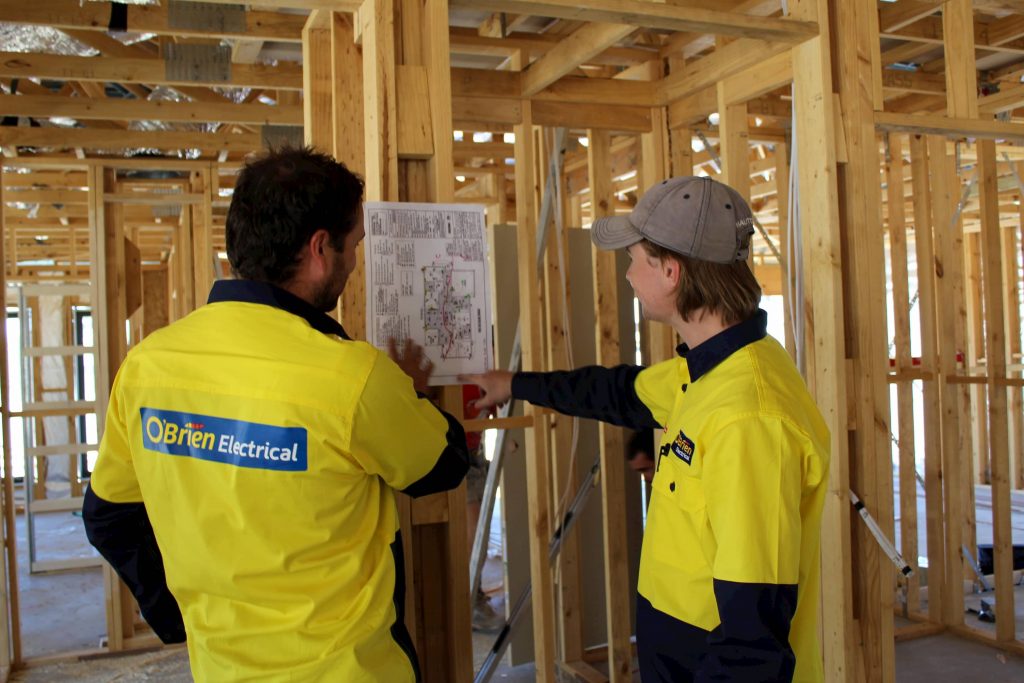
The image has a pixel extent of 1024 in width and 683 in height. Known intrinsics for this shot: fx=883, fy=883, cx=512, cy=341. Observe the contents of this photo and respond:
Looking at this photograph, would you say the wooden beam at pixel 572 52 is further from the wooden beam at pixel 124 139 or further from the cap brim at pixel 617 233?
the wooden beam at pixel 124 139

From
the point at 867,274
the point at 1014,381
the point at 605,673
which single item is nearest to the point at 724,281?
the point at 867,274

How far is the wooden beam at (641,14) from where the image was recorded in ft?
6.40

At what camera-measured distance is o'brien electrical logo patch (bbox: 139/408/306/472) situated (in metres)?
1.24

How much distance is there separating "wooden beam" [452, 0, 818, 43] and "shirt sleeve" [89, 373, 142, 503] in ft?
3.64

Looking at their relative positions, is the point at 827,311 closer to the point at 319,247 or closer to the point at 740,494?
the point at 740,494

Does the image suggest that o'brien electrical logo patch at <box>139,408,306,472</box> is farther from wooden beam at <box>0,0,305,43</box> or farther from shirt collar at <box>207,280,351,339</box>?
wooden beam at <box>0,0,305,43</box>

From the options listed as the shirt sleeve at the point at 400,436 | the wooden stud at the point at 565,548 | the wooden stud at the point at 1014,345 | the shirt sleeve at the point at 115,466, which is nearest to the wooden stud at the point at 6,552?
the wooden stud at the point at 565,548

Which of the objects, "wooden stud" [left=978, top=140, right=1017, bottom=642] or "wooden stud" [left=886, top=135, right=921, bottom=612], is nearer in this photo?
"wooden stud" [left=978, top=140, right=1017, bottom=642]

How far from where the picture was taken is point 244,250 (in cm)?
135

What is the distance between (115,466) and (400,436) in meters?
0.52

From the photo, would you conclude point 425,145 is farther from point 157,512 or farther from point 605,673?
point 605,673

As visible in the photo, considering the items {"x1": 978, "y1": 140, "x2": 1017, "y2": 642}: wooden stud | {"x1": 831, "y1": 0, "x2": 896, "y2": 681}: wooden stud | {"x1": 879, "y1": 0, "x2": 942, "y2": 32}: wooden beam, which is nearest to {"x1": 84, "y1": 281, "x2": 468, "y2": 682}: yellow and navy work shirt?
{"x1": 831, "y1": 0, "x2": 896, "y2": 681}: wooden stud

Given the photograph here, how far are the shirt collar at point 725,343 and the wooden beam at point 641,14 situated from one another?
0.86 metres

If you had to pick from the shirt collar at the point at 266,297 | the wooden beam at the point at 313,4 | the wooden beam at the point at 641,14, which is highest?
the wooden beam at the point at 641,14
